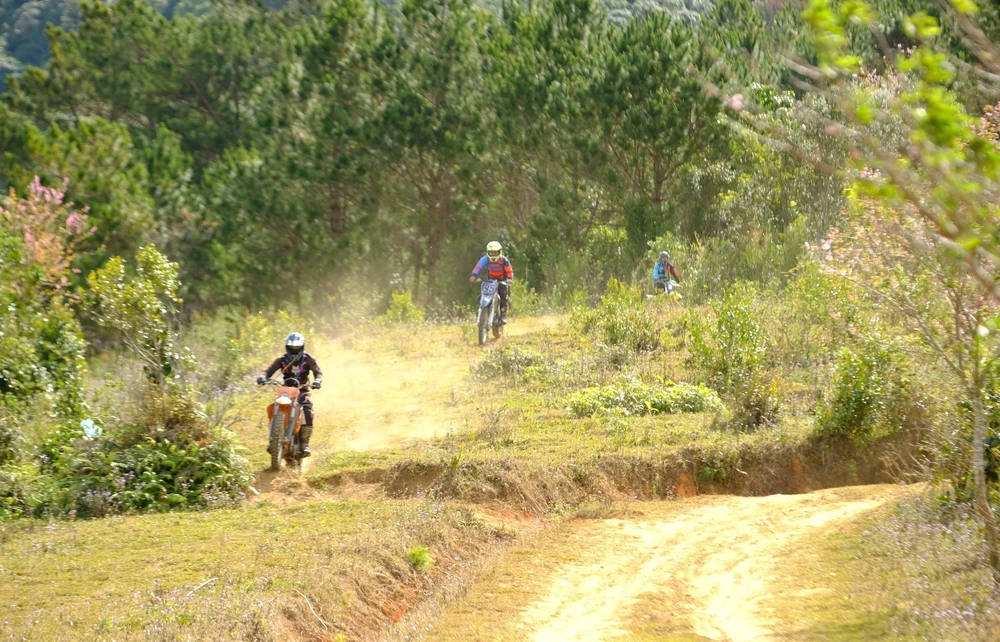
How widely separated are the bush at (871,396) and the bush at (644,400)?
2.13m

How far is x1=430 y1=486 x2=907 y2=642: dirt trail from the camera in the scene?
26.7ft

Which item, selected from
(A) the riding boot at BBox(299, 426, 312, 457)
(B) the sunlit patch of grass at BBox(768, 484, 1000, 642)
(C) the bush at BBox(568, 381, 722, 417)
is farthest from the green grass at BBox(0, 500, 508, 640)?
(C) the bush at BBox(568, 381, 722, 417)

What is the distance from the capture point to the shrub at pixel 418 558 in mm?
9570

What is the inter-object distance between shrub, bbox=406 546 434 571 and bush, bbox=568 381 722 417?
5.29 metres

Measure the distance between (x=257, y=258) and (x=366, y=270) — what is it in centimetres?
314

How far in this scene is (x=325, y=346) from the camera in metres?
21.8

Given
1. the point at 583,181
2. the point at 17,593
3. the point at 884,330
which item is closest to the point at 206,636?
Result: the point at 17,593

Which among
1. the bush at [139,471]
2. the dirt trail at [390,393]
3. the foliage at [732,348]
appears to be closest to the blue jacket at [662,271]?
the dirt trail at [390,393]

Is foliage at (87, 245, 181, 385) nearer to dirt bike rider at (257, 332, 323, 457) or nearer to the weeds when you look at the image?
dirt bike rider at (257, 332, 323, 457)

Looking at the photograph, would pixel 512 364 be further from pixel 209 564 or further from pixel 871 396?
pixel 209 564

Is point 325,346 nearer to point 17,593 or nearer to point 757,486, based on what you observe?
point 757,486

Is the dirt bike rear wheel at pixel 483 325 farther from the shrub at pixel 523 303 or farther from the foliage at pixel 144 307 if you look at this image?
the foliage at pixel 144 307

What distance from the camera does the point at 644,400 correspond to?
48.9 feet

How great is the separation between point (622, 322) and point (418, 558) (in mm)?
9266
